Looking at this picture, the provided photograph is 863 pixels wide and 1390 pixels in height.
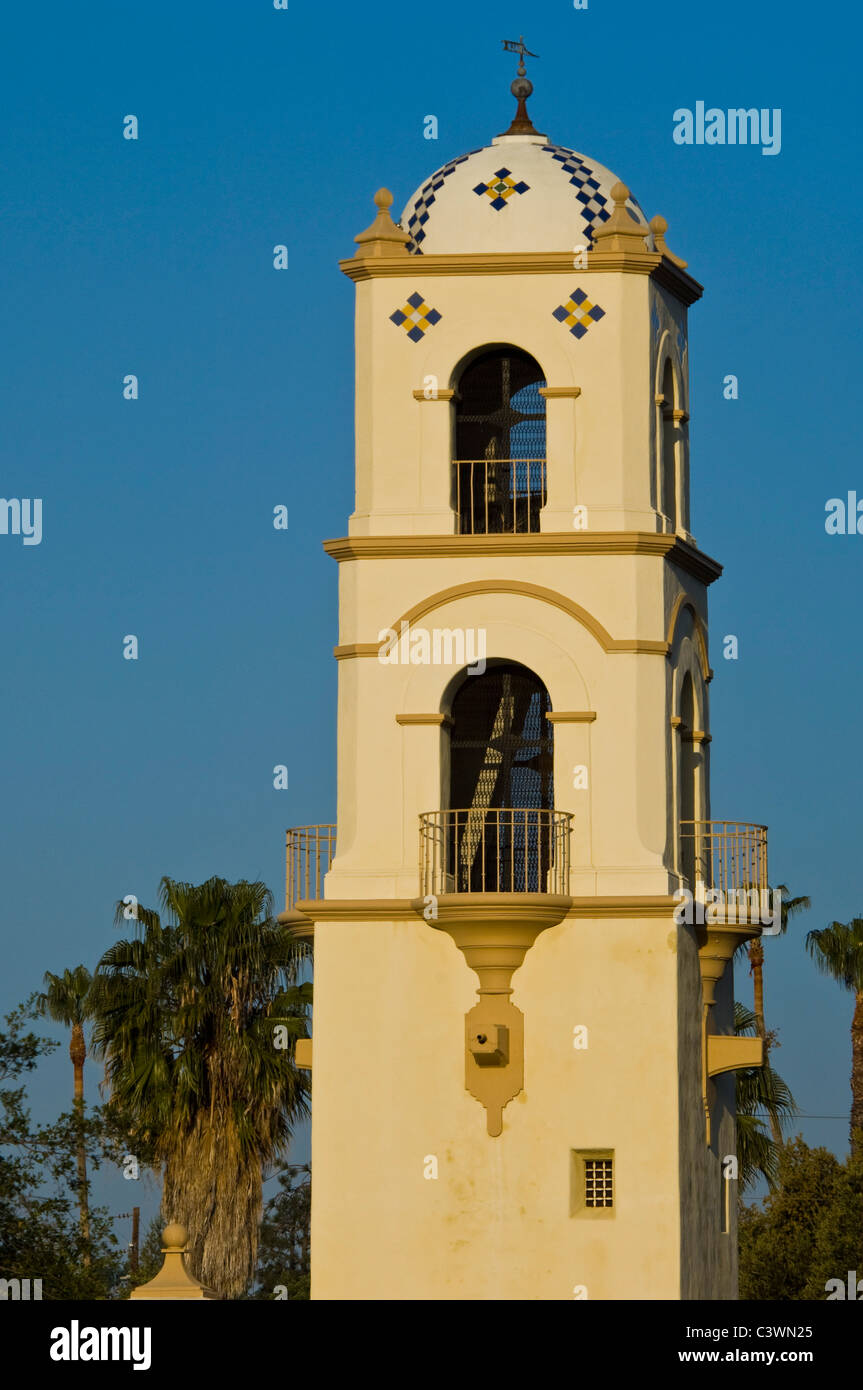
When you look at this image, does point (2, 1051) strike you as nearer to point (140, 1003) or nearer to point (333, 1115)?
point (140, 1003)

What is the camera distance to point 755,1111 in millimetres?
60781

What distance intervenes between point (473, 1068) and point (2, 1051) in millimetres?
11536

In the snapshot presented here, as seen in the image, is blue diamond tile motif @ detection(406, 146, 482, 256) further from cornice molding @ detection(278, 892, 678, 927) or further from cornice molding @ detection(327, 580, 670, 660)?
cornice molding @ detection(278, 892, 678, 927)

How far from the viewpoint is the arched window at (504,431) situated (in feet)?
142

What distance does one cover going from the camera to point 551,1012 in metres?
40.5

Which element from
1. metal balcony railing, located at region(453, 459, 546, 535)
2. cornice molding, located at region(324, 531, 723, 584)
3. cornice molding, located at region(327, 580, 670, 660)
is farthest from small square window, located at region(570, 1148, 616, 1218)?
metal balcony railing, located at region(453, 459, 546, 535)

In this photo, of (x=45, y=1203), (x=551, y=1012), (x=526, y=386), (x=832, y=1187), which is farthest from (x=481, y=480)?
(x=832, y=1187)

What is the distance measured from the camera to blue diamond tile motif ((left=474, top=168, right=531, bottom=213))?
42.6m

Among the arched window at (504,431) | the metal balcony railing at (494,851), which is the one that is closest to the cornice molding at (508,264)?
the arched window at (504,431)

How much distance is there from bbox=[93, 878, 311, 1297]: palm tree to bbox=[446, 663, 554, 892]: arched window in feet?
43.7

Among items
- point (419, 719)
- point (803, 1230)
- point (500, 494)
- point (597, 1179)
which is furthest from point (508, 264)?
point (803, 1230)
